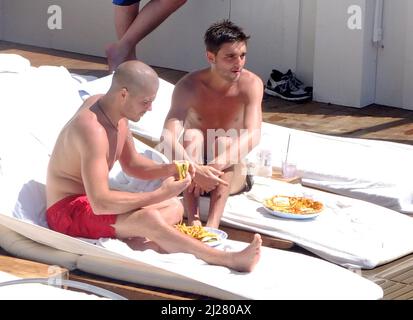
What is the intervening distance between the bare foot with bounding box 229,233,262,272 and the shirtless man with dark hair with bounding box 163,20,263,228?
0.71 meters

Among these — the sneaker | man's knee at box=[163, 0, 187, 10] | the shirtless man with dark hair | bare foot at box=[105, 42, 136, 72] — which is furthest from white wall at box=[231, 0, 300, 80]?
the shirtless man with dark hair

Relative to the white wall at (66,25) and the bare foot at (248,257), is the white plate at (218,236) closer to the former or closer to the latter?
the bare foot at (248,257)

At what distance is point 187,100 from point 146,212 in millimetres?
1347

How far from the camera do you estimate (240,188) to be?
6215 mm

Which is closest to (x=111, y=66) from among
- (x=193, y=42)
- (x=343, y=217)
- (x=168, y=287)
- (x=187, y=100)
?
(x=193, y=42)

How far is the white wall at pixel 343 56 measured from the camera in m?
8.80

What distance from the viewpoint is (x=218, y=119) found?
20.5 ft

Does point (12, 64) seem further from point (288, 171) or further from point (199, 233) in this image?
point (199, 233)

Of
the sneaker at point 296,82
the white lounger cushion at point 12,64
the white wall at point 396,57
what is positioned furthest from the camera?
the sneaker at point 296,82

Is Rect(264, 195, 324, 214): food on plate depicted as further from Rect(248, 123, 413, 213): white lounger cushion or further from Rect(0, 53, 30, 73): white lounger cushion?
Rect(0, 53, 30, 73): white lounger cushion

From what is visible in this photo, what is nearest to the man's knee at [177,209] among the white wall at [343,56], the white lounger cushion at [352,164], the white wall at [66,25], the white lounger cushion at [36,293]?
the white lounger cushion at [36,293]

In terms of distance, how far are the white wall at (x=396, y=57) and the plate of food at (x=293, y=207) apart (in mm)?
3175

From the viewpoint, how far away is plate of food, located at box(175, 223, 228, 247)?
5.29 m

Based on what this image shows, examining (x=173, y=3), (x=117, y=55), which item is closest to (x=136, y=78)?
(x=117, y=55)
